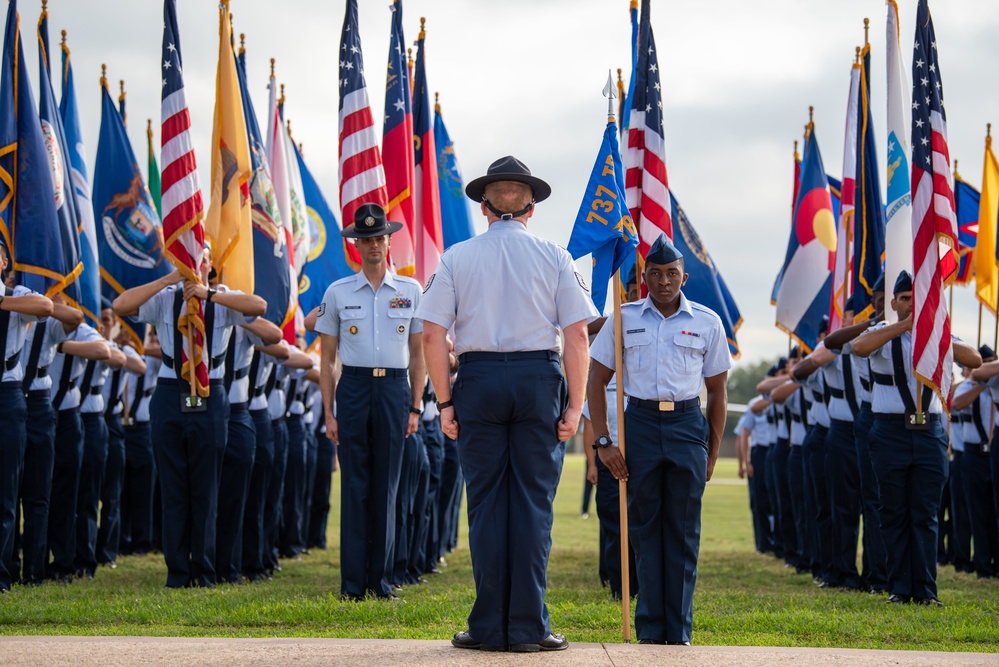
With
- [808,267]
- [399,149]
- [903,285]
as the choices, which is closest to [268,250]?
[399,149]

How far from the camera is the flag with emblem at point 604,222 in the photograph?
7.31 m

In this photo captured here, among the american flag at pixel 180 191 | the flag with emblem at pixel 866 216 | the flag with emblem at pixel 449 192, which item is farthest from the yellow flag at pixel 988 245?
the american flag at pixel 180 191

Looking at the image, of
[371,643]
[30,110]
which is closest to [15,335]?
[30,110]

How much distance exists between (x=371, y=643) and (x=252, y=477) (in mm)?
6294

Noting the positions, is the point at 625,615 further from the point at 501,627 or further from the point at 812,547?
the point at 812,547

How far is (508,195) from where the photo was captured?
6375 millimetres

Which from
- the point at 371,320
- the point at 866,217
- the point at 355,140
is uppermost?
the point at 355,140

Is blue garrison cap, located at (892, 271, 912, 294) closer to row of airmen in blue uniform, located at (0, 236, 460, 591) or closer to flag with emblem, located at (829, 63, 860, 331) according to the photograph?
flag with emblem, located at (829, 63, 860, 331)

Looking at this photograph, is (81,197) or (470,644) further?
(81,197)

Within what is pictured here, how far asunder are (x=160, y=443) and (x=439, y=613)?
312cm

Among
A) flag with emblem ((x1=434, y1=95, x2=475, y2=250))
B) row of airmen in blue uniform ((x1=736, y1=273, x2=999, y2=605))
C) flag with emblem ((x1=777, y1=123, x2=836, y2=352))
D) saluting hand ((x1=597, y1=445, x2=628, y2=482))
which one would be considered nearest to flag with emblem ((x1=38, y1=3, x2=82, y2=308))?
flag with emblem ((x1=434, y1=95, x2=475, y2=250))

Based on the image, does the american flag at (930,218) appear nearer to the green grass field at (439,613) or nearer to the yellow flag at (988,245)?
the green grass field at (439,613)

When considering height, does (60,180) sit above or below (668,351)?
above

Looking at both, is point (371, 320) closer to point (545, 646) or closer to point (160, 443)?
point (160, 443)
